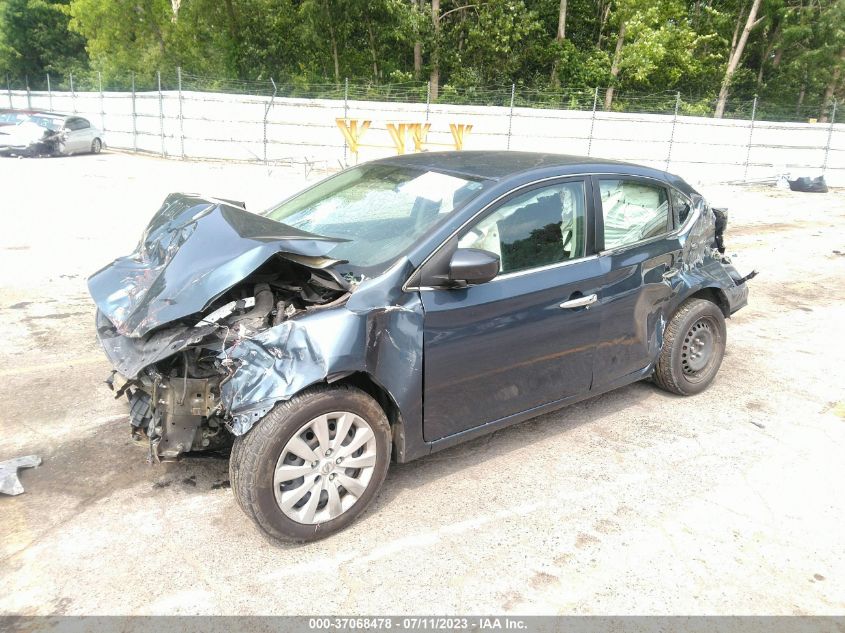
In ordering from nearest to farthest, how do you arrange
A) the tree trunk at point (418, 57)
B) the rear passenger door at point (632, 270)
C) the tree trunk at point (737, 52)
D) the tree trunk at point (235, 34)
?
1. the rear passenger door at point (632, 270)
2. the tree trunk at point (418, 57)
3. the tree trunk at point (737, 52)
4. the tree trunk at point (235, 34)

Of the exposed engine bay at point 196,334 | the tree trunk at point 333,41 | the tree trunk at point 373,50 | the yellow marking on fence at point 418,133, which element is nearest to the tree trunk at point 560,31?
the tree trunk at point 373,50

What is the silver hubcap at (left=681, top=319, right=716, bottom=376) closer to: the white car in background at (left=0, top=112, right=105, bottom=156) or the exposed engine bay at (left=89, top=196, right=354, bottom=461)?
the exposed engine bay at (left=89, top=196, right=354, bottom=461)

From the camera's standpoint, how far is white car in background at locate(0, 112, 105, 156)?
785 inches

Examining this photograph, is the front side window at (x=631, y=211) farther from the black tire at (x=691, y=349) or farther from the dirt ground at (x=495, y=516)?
the dirt ground at (x=495, y=516)

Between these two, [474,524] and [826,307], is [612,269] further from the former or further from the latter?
[826,307]

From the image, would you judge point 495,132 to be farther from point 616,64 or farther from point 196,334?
point 196,334

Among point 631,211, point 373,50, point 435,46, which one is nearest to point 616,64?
point 435,46

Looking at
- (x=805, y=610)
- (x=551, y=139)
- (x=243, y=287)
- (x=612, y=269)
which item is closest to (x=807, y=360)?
(x=612, y=269)

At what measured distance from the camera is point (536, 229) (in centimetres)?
379

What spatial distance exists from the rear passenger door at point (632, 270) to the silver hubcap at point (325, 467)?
162 centimetres

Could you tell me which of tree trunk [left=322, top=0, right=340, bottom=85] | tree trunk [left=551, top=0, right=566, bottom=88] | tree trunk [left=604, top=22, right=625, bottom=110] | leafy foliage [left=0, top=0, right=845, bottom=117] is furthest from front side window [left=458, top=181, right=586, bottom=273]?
tree trunk [left=551, top=0, right=566, bottom=88]

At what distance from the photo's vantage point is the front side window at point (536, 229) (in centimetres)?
360

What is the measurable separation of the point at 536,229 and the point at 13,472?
3.11 metres

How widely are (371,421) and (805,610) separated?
2.02 meters
